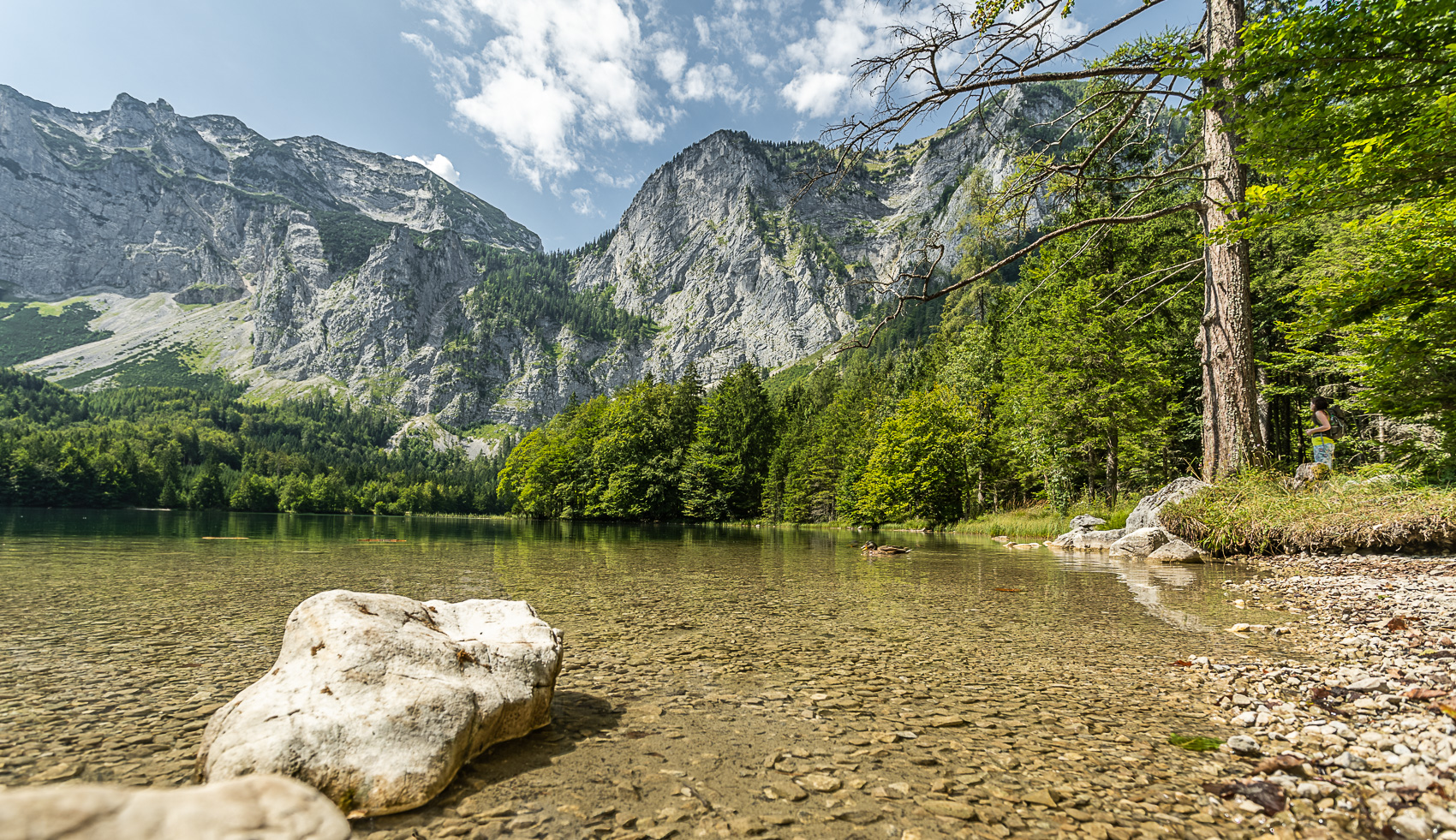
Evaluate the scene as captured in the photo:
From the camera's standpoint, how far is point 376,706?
3418mm

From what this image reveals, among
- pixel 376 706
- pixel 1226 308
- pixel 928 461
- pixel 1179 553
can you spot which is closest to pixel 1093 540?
pixel 1179 553

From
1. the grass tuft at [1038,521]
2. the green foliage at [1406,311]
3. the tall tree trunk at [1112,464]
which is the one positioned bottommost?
the grass tuft at [1038,521]

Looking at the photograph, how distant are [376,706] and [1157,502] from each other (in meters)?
21.1

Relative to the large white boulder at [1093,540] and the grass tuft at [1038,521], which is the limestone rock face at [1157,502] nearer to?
the large white boulder at [1093,540]

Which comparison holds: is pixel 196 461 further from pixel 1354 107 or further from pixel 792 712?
pixel 1354 107

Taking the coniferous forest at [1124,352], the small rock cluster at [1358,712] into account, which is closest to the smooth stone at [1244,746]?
the small rock cluster at [1358,712]

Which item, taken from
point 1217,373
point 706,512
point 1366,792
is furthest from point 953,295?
point 1366,792

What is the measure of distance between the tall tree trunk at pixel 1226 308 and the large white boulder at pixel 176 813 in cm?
1481

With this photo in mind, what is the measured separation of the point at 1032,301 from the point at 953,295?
31014 millimetres

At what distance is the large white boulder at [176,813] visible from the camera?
1188 mm

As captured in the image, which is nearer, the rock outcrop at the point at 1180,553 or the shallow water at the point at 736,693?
the shallow water at the point at 736,693

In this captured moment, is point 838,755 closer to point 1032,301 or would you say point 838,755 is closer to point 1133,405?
point 1133,405

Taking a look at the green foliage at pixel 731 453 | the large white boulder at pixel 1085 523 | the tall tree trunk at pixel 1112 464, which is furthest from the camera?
the green foliage at pixel 731 453

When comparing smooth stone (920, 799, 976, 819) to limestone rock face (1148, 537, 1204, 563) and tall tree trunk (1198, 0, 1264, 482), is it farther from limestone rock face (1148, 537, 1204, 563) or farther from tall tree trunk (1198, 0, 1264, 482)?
limestone rock face (1148, 537, 1204, 563)
